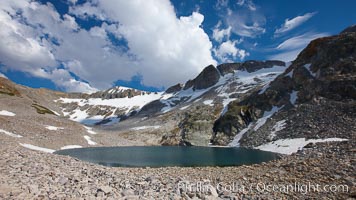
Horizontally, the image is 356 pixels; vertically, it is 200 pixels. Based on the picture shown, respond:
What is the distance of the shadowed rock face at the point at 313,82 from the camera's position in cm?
7838

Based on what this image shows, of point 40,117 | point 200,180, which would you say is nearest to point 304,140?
point 200,180

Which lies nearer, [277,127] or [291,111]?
[277,127]

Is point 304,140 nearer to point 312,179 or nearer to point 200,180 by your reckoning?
point 312,179

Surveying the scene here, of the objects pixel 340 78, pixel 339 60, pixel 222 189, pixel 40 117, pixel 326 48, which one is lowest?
pixel 222 189

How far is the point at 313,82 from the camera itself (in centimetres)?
8931

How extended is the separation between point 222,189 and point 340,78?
77427 millimetres

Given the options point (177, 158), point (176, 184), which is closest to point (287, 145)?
point (177, 158)

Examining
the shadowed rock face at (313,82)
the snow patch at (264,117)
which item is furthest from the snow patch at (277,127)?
the shadowed rock face at (313,82)

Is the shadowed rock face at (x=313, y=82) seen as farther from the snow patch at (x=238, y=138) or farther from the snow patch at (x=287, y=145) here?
the snow patch at (x=287, y=145)

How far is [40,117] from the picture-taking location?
9012cm

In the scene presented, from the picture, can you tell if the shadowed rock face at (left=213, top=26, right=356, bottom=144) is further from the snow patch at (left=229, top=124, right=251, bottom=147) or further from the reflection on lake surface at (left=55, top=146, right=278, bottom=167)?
the reflection on lake surface at (left=55, top=146, right=278, bottom=167)

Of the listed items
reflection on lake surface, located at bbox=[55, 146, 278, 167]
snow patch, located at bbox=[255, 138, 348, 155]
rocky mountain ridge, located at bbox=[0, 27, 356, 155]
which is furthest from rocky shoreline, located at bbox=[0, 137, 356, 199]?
rocky mountain ridge, located at bbox=[0, 27, 356, 155]

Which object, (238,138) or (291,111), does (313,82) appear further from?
(238,138)

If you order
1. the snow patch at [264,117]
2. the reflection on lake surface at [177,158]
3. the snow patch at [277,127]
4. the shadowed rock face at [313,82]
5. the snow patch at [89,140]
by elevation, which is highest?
the shadowed rock face at [313,82]
